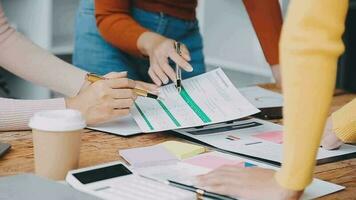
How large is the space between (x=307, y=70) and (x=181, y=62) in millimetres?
663

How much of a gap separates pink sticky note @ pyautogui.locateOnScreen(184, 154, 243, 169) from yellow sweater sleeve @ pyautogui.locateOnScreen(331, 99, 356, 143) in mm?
257

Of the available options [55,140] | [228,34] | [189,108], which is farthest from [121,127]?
[228,34]

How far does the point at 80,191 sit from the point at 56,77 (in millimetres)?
655

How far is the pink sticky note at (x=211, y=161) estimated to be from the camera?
3.71ft

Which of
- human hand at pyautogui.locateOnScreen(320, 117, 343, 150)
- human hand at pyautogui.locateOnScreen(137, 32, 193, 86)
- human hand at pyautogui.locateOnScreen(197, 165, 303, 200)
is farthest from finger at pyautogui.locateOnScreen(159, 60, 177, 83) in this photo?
human hand at pyautogui.locateOnScreen(197, 165, 303, 200)

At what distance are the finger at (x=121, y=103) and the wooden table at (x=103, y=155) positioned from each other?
0.07m

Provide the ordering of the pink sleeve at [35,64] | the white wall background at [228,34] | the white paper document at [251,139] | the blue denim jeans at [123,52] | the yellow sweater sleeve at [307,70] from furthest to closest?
the white wall background at [228,34], the blue denim jeans at [123,52], the pink sleeve at [35,64], the white paper document at [251,139], the yellow sweater sleeve at [307,70]

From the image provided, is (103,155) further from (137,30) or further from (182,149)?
(137,30)

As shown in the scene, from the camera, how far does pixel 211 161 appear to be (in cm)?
116

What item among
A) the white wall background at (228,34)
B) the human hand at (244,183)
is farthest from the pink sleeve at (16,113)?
the white wall background at (228,34)

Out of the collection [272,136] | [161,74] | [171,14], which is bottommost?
[272,136]

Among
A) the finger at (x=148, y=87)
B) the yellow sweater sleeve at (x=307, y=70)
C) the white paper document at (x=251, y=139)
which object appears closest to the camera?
the yellow sweater sleeve at (x=307, y=70)

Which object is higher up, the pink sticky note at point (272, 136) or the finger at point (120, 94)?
the finger at point (120, 94)

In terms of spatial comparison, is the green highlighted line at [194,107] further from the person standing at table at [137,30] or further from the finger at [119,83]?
the person standing at table at [137,30]
